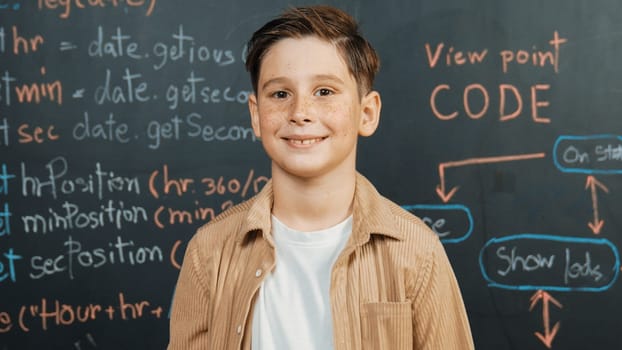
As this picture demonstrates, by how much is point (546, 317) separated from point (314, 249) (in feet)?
4.48

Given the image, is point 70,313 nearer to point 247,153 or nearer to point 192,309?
point 247,153

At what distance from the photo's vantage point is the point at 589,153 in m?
2.07

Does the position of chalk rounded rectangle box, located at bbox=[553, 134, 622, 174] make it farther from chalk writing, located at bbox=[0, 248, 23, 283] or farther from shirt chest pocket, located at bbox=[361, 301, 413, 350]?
chalk writing, located at bbox=[0, 248, 23, 283]

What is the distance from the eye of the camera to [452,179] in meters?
2.11

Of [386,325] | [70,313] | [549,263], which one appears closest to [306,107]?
[386,325]

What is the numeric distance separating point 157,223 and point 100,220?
0.19 metres

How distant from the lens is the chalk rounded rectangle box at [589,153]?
207 cm

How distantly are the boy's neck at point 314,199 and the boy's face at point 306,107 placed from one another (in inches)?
0.6

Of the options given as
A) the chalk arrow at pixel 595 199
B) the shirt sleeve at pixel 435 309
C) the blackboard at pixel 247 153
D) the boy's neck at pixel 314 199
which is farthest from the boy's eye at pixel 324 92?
the chalk arrow at pixel 595 199

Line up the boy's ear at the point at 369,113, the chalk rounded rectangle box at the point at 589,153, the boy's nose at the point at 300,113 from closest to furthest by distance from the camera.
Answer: the boy's nose at the point at 300,113 → the boy's ear at the point at 369,113 → the chalk rounded rectangle box at the point at 589,153

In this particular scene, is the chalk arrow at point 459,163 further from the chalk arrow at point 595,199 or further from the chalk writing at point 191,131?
the chalk writing at point 191,131

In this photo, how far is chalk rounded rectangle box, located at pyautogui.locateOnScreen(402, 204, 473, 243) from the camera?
2109mm

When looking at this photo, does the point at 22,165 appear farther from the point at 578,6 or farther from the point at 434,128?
the point at 578,6

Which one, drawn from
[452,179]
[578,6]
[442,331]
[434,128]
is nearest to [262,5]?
[434,128]
